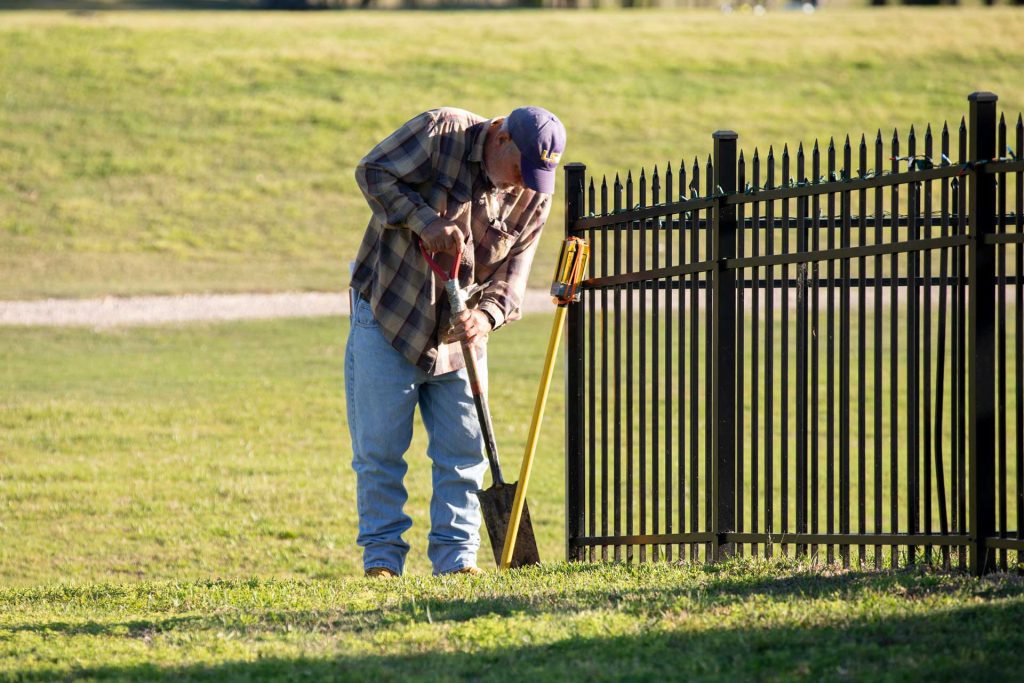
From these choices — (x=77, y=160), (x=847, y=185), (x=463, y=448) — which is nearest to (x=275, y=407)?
(x=463, y=448)

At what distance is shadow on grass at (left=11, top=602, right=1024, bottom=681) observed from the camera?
3406 millimetres

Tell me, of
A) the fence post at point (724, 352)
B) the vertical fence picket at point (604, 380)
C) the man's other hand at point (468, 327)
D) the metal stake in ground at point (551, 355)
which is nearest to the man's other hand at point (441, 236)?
the man's other hand at point (468, 327)

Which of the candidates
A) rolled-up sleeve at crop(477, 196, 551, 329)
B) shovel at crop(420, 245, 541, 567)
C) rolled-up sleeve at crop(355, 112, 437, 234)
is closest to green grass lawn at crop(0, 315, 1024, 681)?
shovel at crop(420, 245, 541, 567)

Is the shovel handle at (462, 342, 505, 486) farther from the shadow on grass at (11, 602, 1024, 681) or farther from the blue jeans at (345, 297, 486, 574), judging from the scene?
the shadow on grass at (11, 602, 1024, 681)

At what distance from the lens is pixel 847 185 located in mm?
4781

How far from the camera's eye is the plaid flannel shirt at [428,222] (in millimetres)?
5035

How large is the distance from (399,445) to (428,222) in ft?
3.20

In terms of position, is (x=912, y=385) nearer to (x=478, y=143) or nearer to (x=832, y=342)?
(x=832, y=342)

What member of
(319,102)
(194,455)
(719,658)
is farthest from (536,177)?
(319,102)

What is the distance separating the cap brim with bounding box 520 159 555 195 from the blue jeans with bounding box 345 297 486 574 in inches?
32.6

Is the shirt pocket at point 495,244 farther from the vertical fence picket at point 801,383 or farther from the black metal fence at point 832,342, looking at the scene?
the vertical fence picket at point 801,383

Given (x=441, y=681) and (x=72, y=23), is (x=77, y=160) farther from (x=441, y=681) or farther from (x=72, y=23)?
(x=441, y=681)

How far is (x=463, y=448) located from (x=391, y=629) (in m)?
1.49

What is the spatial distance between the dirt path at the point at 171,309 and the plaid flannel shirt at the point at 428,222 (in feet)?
35.4
